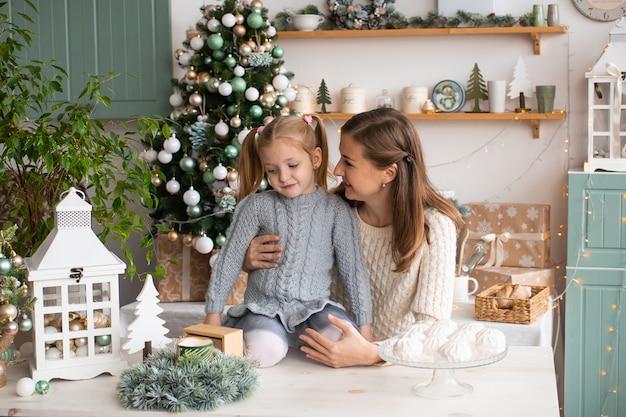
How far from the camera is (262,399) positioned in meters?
1.77

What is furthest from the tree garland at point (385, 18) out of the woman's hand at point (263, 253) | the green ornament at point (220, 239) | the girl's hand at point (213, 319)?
the girl's hand at point (213, 319)

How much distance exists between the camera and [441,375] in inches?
71.3

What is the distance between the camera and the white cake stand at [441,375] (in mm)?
1725

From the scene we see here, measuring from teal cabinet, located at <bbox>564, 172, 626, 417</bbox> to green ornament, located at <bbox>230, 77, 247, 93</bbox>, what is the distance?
4.57ft

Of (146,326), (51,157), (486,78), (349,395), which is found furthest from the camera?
(486,78)

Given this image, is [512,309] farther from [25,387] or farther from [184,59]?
[25,387]

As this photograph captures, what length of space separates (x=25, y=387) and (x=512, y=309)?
6.21 ft

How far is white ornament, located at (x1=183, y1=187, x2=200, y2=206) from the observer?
353 centimetres

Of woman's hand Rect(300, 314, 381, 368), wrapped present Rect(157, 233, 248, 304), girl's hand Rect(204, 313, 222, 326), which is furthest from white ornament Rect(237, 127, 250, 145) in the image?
woman's hand Rect(300, 314, 381, 368)

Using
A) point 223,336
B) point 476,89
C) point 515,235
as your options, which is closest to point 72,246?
point 223,336

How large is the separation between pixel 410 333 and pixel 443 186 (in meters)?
2.24

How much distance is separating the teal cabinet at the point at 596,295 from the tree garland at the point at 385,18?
2.83 feet

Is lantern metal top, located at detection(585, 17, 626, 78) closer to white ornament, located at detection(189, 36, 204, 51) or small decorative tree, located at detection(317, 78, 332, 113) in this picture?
small decorative tree, located at detection(317, 78, 332, 113)

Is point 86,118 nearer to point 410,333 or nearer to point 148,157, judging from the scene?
point 148,157
